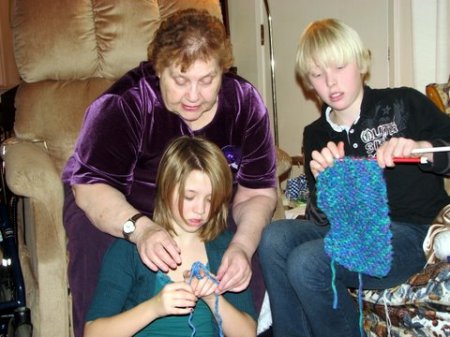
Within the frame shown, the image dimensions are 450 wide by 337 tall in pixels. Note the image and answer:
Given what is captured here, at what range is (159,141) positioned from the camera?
160 cm

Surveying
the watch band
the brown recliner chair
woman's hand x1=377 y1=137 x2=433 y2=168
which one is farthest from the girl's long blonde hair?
the brown recliner chair

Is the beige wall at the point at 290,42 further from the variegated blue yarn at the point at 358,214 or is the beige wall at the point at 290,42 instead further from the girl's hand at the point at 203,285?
the girl's hand at the point at 203,285

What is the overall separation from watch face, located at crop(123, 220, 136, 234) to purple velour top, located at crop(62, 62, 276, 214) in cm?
19

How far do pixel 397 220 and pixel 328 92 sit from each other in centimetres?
38

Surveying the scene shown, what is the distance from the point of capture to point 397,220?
1568 millimetres

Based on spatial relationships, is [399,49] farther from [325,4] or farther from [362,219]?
[362,219]

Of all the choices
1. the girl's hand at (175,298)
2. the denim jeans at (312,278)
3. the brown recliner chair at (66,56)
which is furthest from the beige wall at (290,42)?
the girl's hand at (175,298)

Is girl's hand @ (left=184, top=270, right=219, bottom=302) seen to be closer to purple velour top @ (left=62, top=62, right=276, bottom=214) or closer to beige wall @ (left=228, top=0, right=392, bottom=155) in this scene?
purple velour top @ (left=62, top=62, right=276, bottom=214)

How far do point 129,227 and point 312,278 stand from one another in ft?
1.52

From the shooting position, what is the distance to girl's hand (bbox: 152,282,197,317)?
1.20 m

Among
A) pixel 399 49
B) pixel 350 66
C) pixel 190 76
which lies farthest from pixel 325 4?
pixel 190 76

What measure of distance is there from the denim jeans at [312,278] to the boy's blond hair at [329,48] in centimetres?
44

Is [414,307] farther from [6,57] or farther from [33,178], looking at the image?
[6,57]

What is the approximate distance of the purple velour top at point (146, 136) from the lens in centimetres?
156
